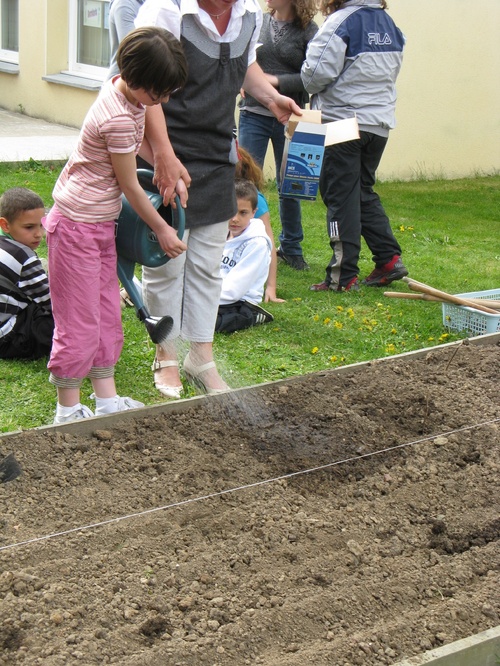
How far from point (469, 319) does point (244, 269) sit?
1386 millimetres

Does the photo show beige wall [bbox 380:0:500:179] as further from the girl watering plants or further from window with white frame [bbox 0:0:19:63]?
the girl watering plants

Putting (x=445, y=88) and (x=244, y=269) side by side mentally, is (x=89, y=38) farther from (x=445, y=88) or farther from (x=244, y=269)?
(x=244, y=269)

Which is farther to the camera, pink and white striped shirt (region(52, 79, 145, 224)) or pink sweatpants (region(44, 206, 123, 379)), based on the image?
pink sweatpants (region(44, 206, 123, 379))

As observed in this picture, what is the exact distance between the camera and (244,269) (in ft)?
18.5

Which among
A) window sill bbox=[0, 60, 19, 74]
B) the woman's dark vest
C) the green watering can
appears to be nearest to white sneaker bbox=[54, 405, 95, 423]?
the green watering can

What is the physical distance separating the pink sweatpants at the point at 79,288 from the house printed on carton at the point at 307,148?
1.63 meters

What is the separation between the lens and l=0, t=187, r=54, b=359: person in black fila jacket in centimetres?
486

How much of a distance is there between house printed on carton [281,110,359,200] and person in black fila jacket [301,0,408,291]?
1.17ft

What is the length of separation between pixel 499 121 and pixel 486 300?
21.8 feet

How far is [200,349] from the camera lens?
4.68 meters

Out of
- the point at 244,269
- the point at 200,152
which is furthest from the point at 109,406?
the point at 244,269

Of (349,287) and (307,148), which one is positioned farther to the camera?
(349,287)

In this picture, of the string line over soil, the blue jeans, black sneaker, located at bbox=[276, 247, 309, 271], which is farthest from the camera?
black sneaker, located at bbox=[276, 247, 309, 271]

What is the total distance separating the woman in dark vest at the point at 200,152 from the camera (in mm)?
4016
